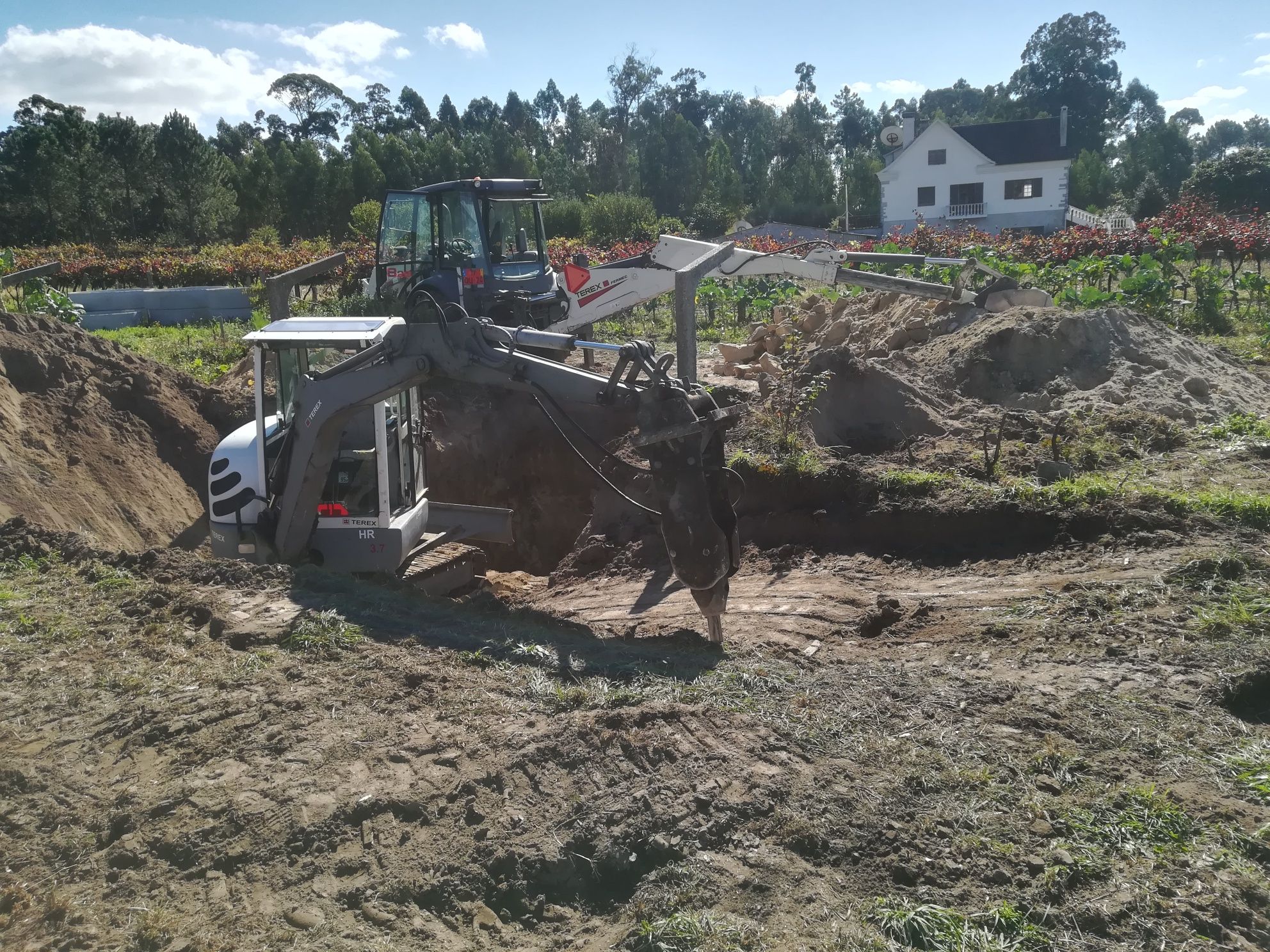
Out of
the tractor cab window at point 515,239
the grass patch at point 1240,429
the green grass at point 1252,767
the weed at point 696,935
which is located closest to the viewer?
the weed at point 696,935

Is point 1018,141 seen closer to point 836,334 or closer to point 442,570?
point 836,334

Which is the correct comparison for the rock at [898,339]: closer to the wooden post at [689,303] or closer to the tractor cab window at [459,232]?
the wooden post at [689,303]

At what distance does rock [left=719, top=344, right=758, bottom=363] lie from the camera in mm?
14075

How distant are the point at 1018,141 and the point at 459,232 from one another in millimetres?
42643

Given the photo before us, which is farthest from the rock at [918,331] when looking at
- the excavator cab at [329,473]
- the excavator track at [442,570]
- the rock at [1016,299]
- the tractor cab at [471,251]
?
the excavator cab at [329,473]

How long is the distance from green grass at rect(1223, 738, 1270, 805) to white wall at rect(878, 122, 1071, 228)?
4511 centimetres

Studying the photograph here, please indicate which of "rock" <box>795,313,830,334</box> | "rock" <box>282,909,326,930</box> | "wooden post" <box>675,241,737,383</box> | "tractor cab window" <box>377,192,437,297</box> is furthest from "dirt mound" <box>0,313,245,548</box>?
"rock" <box>795,313,830,334</box>

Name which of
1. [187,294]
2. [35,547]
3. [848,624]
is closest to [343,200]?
[187,294]

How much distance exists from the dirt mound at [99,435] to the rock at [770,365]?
22.1ft

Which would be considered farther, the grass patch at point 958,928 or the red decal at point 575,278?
the red decal at point 575,278

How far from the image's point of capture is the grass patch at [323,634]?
242 inches

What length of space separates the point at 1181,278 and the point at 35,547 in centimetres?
1767

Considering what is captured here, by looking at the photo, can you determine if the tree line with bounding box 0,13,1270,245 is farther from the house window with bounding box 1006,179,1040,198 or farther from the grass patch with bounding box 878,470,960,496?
the grass patch with bounding box 878,470,960,496

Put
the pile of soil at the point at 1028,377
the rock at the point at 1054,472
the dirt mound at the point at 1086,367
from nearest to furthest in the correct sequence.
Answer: the rock at the point at 1054,472 < the pile of soil at the point at 1028,377 < the dirt mound at the point at 1086,367
